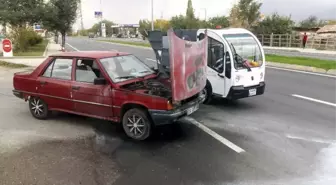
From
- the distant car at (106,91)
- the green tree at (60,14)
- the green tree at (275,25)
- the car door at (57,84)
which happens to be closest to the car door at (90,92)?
the distant car at (106,91)

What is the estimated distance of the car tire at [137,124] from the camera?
5.43 metres

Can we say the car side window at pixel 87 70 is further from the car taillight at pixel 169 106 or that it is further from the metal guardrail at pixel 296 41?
the metal guardrail at pixel 296 41

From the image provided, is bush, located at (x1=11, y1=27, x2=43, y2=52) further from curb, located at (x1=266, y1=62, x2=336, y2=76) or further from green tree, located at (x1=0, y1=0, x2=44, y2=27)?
curb, located at (x1=266, y1=62, x2=336, y2=76)

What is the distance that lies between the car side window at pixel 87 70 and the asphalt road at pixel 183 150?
1011 millimetres

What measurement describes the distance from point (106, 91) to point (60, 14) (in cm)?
2366

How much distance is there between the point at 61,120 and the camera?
670 centimetres

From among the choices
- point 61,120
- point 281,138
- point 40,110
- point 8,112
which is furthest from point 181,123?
point 8,112

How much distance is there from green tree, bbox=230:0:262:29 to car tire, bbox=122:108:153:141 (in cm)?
3224

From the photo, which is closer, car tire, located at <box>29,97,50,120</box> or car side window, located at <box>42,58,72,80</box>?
car side window, located at <box>42,58,72,80</box>

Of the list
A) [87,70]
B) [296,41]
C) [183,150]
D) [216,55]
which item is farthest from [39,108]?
[296,41]

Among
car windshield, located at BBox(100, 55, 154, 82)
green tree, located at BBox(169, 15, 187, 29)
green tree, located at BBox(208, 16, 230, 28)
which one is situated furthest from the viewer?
green tree, located at BBox(169, 15, 187, 29)

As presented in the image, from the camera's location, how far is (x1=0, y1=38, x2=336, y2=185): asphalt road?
13.6 feet

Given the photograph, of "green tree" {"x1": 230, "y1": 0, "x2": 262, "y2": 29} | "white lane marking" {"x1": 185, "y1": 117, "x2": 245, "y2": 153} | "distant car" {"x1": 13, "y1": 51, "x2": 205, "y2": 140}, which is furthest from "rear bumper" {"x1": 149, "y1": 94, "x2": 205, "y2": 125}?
"green tree" {"x1": 230, "y1": 0, "x2": 262, "y2": 29}

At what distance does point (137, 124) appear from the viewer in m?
5.52
